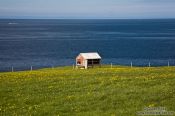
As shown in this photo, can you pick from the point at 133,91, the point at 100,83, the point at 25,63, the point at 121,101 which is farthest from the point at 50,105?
the point at 25,63

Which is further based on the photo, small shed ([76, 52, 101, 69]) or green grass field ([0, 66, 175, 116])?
small shed ([76, 52, 101, 69])

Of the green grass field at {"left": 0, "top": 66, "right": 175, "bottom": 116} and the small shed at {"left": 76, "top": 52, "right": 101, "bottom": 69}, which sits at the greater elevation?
the small shed at {"left": 76, "top": 52, "right": 101, "bottom": 69}

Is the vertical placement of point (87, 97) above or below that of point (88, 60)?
below

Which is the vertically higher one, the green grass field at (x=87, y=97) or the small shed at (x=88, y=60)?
the small shed at (x=88, y=60)

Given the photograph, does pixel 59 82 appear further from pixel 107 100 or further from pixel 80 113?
pixel 80 113

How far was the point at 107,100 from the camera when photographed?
1054 inches

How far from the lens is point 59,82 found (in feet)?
121

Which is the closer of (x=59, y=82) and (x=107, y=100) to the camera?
(x=107, y=100)

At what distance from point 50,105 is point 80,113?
3383mm

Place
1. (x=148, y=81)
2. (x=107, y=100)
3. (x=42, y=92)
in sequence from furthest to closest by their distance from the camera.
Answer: (x=148, y=81), (x=42, y=92), (x=107, y=100)

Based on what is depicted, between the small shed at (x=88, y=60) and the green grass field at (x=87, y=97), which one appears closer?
the green grass field at (x=87, y=97)

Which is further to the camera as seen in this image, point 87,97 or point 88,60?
point 88,60

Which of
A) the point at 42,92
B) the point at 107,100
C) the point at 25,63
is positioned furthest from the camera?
the point at 25,63

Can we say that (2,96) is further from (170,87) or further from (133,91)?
(170,87)
